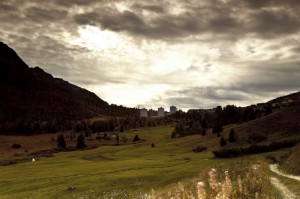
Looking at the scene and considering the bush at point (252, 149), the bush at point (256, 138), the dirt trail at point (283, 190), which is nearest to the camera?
the dirt trail at point (283, 190)

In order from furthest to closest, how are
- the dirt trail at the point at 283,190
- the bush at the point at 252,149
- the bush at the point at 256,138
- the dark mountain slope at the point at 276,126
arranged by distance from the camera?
the dark mountain slope at the point at 276,126 < the bush at the point at 256,138 < the bush at the point at 252,149 < the dirt trail at the point at 283,190

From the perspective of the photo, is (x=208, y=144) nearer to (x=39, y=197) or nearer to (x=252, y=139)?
(x=252, y=139)

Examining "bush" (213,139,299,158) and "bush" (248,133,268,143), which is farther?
"bush" (248,133,268,143)

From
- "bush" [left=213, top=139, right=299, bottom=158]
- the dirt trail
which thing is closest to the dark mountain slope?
"bush" [left=213, top=139, right=299, bottom=158]

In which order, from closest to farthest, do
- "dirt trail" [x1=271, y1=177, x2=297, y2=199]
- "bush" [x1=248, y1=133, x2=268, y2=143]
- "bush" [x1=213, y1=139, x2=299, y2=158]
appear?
"dirt trail" [x1=271, y1=177, x2=297, y2=199]
"bush" [x1=213, y1=139, x2=299, y2=158]
"bush" [x1=248, y1=133, x2=268, y2=143]

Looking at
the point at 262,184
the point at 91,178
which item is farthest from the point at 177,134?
the point at 262,184

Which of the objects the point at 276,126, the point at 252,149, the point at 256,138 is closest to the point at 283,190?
the point at 252,149

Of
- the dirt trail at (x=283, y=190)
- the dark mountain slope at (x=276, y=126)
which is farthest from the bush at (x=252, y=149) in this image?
the dirt trail at (x=283, y=190)

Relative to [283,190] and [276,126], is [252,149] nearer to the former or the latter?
[276,126]

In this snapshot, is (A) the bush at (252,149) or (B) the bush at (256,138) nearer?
(A) the bush at (252,149)

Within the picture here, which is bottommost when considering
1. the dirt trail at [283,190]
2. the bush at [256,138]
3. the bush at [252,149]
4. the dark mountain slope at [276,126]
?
the dirt trail at [283,190]

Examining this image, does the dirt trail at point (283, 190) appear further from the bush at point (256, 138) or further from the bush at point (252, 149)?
the bush at point (256, 138)

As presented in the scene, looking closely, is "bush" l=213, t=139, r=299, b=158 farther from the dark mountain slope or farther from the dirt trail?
the dirt trail

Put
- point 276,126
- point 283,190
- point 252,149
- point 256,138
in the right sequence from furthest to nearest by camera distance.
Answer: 1. point 276,126
2. point 256,138
3. point 252,149
4. point 283,190
